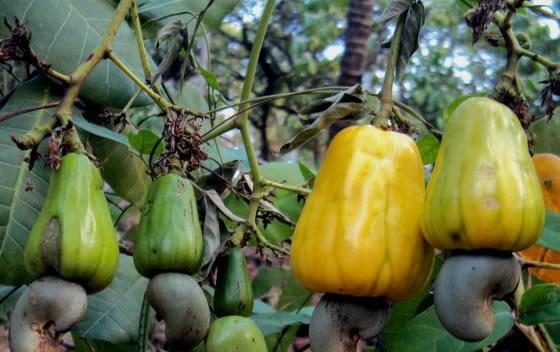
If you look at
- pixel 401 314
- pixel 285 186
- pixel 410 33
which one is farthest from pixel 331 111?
pixel 401 314

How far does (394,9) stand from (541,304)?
46 centimetres

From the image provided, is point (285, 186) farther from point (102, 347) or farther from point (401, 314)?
point (102, 347)

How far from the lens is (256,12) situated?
18.1 feet

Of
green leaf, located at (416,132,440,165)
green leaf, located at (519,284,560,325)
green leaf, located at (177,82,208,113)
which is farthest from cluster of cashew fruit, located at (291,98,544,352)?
green leaf, located at (177,82,208,113)

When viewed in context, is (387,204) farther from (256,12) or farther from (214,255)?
(256,12)

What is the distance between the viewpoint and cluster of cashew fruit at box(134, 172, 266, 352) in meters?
0.81

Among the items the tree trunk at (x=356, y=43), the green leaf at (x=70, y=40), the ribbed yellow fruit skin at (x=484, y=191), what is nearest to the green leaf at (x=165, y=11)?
the green leaf at (x=70, y=40)

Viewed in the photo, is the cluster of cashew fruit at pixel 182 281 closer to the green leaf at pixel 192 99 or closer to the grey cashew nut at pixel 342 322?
the grey cashew nut at pixel 342 322

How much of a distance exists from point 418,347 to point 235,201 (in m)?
0.51

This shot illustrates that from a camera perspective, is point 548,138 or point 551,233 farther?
point 548,138

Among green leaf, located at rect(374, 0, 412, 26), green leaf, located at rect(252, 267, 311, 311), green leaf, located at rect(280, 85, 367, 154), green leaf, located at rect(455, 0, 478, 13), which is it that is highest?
green leaf, located at rect(374, 0, 412, 26)

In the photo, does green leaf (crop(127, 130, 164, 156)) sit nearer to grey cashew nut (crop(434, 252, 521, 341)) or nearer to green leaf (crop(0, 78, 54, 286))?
green leaf (crop(0, 78, 54, 286))

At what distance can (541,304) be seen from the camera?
3.21 ft

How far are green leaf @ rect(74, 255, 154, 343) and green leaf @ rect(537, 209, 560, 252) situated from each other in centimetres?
69
